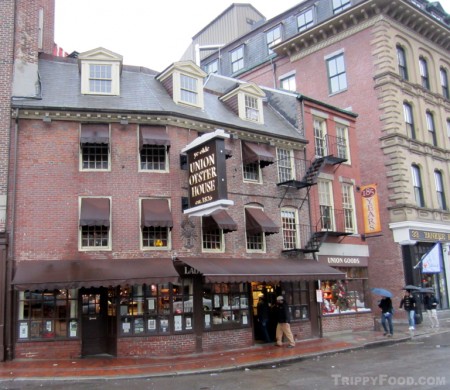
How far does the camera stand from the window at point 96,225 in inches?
624

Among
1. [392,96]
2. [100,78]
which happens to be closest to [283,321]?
[100,78]

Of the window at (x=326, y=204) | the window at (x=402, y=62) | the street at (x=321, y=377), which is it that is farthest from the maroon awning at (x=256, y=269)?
the window at (x=402, y=62)

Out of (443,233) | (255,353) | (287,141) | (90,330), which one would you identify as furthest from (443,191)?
(90,330)

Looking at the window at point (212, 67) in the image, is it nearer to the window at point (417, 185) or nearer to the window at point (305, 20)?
the window at point (305, 20)

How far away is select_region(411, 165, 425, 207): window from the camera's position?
27750 mm

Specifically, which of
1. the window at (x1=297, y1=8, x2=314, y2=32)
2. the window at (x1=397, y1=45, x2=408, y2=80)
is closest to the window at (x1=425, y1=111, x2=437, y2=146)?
the window at (x1=397, y1=45, x2=408, y2=80)

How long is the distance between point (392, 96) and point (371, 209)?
26.1 ft

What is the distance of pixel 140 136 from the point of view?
17.2 meters

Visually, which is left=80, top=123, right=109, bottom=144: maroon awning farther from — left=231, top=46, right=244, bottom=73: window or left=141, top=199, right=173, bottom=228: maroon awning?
left=231, top=46, right=244, bottom=73: window

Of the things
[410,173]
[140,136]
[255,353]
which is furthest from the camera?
[410,173]

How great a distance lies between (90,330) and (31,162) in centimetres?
573

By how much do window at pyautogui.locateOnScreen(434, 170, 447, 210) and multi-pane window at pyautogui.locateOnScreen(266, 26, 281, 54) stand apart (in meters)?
13.8

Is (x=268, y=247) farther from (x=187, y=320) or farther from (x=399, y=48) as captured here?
(x=399, y=48)

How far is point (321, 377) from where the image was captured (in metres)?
11.6
